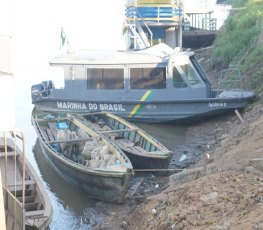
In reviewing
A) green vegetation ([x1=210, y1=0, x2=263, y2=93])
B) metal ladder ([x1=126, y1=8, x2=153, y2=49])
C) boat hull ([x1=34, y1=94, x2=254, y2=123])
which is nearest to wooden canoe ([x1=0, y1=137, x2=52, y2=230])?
boat hull ([x1=34, y1=94, x2=254, y2=123])

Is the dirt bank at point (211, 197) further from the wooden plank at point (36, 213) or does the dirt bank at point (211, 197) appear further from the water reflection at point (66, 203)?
the wooden plank at point (36, 213)

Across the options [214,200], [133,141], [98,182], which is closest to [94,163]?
[98,182]

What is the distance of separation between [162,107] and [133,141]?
3.51m

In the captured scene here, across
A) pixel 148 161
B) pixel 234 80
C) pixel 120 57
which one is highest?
pixel 120 57

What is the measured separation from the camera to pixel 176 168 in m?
13.7

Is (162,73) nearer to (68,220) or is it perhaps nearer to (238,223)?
(68,220)

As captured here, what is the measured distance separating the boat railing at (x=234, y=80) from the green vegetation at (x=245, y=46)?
207 mm

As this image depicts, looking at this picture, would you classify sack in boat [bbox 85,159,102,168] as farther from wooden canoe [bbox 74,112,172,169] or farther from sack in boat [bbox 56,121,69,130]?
sack in boat [bbox 56,121,69,130]

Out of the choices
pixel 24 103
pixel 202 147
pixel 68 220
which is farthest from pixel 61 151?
pixel 24 103

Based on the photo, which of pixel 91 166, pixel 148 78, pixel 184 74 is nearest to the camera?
pixel 91 166

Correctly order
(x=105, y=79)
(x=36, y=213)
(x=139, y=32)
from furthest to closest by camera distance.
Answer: (x=139, y=32)
(x=105, y=79)
(x=36, y=213)

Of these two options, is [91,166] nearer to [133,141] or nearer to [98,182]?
[98,182]

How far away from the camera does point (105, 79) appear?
18109mm

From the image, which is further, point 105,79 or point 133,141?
point 105,79
